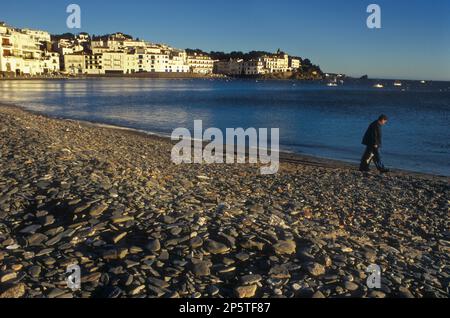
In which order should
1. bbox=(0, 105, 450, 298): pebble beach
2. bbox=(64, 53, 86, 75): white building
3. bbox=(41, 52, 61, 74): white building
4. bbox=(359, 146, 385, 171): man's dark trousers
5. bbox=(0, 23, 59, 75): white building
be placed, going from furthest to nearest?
1. bbox=(64, 53, 86, 75): white building
2. bbox=(41, 52, 61, 74): white building
3. bbox=(0, 23, 59, 75): white building
4. bbox=(359, 146, 385, 171): man's dark trousers
5. bbox=(0, 105, 450, 298): pebble beach

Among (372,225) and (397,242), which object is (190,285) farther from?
(372,225)

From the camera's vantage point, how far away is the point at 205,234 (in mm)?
7422

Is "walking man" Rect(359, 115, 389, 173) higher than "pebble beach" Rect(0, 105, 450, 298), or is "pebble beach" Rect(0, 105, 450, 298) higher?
"walking man" Rect(359, 115, 389, 173)

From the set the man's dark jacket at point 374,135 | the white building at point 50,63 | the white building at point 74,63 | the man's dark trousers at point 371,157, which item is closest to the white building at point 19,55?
the white building at point 50,63

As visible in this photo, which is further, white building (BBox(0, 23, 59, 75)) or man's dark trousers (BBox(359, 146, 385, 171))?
white building (BBox(0, 23, 59, 75))

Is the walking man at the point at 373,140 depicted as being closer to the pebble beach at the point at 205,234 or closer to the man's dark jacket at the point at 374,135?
the man's dark jacket at the point at 374,135

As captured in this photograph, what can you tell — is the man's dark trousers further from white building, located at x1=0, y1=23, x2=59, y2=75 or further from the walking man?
white building, located at x1=0, y1=23, x2=59, y2=75

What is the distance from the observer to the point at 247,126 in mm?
37094

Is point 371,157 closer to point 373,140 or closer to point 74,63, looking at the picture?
point 373,140

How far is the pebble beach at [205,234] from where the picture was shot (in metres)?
5.88

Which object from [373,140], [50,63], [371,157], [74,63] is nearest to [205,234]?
[373,140]

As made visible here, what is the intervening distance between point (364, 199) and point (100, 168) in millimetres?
7852

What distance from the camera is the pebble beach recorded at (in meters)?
5.88

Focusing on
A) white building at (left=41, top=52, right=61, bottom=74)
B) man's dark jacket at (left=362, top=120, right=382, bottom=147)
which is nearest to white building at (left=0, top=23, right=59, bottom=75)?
white building at (left=41, top=52, right=61, bottom=74)
